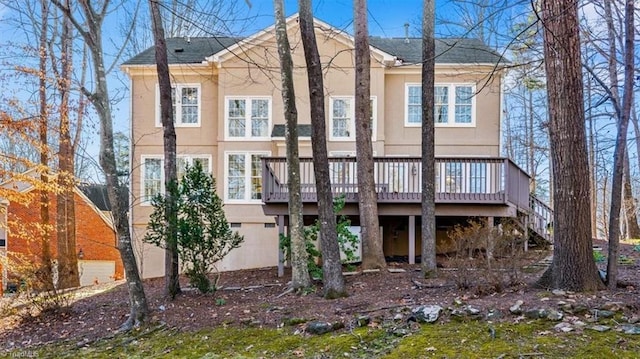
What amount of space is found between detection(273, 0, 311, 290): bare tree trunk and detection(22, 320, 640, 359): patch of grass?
2.31 m

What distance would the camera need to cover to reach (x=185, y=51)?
17078mm

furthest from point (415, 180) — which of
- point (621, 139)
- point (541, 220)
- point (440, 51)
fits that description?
point (440, 51)

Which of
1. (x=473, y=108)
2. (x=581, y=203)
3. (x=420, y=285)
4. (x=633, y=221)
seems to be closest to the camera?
(x=581, y=203)

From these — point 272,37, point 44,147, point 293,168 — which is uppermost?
point 272,37

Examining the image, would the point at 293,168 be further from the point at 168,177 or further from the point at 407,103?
the point at 407,103

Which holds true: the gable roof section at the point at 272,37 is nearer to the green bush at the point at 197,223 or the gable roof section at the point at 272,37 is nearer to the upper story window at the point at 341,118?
the upper story window at the point at 341,118

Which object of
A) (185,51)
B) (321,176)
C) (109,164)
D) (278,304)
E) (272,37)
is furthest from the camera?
(185,51)

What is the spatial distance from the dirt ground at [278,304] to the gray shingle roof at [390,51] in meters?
7.79

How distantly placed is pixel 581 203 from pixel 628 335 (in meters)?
1.81

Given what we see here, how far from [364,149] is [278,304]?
406 centimetres

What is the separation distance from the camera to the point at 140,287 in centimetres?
782

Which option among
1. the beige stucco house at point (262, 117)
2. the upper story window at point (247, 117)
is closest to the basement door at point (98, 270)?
the beige stucco house at point (262, 117)

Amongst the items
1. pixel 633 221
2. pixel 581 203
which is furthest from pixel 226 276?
pixel 633 221

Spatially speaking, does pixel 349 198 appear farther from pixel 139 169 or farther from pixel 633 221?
pixel 633 221
